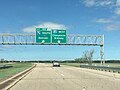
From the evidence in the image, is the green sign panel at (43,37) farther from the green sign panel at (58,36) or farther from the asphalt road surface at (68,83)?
the asphalt road surface at (68,83)

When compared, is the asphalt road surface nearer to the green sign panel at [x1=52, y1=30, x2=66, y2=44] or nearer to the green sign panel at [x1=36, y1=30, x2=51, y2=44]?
the green sign panel at [x1=36, y1=30, x2=51, y2=44]

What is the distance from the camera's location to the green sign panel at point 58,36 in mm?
62219

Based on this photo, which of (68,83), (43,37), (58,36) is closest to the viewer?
Result: (68,83)

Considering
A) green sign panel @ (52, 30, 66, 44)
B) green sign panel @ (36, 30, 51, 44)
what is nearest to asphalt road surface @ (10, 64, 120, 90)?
green sign panel @ (36, 30, 51, 44)

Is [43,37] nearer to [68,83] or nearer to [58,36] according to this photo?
[58,36]

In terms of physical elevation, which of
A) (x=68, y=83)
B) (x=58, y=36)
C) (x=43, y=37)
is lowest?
(x=68, y=83)

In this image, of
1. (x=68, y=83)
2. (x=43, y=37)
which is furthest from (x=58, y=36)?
(x=68, y=83)

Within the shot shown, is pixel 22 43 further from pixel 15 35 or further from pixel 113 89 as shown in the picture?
pixel 113 89

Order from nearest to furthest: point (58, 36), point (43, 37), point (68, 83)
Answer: point (68, 83)
point (43, 37)
point (58, 36)

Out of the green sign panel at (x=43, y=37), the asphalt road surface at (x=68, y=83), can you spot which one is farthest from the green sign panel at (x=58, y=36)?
the asphalt road surface at (x=68, y=83)

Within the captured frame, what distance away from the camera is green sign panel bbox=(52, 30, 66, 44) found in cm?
6222

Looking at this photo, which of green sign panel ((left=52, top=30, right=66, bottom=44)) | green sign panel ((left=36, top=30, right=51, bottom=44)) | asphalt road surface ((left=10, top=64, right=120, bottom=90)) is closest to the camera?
asphalt road surface ((left=10, top=64, right=120, bottom=90))

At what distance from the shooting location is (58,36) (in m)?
62.8

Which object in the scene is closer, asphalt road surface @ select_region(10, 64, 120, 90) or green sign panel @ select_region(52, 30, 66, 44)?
asphalt road surface @ select_region(10, 64, 120, 90)
